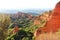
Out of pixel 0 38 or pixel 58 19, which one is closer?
pixel 58 19

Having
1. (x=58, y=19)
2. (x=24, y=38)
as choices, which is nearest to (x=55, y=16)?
(x=58, y=19)

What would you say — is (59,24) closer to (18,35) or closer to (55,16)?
(55,16)

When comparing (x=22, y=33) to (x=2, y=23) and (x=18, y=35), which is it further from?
(x=2, y=23)

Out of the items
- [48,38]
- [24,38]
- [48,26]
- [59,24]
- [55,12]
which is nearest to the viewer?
[48,38]

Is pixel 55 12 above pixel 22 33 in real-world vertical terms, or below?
above

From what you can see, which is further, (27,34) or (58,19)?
(27,34)

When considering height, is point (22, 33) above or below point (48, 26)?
below

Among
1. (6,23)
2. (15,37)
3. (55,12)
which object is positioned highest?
(55,12)

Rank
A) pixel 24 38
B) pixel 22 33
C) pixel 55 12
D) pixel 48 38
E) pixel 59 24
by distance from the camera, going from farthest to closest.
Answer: pixel 22 33
pixel 24 38
pixel 55 12
pixel 59 24
pixel 48 38

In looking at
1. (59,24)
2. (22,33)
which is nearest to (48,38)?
(59,24)
